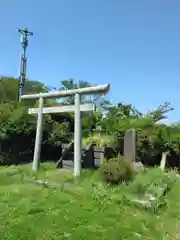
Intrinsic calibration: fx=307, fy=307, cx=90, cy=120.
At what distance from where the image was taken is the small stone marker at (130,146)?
8500mm

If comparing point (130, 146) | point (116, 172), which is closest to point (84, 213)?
point (116, 172)

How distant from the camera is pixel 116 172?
21.7 ft

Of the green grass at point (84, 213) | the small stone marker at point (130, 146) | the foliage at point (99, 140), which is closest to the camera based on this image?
the green grass at point (84, 213)

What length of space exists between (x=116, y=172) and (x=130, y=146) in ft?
6.94

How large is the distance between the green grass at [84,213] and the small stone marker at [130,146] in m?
1.70

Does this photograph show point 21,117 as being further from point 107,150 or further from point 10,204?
point 10,204

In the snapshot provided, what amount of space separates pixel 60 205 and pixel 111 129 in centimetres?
533

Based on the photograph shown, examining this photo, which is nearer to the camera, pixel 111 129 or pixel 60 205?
pixel 60 205

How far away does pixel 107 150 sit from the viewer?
32.2ft

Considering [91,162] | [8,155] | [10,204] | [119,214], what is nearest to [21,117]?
[8,155]

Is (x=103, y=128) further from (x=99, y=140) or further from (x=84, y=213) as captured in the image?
(x=84, y=213)

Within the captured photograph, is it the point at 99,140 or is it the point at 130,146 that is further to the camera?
the point at 99,140

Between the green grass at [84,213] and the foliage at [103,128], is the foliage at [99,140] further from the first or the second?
the green grass at [84,213]

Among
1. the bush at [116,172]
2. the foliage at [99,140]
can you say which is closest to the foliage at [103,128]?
the foliage at [99,140]
